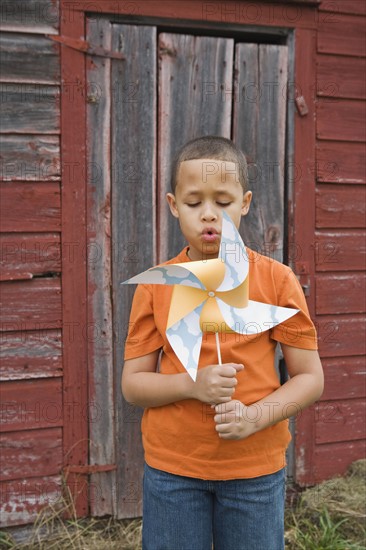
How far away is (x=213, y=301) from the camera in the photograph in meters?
1.96

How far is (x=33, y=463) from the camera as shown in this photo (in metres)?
3.26

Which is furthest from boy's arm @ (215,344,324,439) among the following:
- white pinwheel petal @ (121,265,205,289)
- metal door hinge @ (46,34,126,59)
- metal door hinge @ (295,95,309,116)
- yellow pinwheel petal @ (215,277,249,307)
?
metal door hinge @ (46,34,126,59)

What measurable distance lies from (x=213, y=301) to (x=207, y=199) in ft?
1.10

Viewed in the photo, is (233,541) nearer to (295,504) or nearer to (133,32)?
(295,504)

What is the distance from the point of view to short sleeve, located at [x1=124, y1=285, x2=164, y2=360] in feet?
7.04

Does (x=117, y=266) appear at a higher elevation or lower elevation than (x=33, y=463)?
higher

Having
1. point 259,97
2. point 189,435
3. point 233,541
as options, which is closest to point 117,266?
point 259,97

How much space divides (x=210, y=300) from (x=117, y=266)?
141 cm

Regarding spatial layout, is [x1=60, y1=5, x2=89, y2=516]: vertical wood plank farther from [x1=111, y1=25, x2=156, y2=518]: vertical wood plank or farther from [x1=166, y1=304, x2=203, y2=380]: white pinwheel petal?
[x1=166, y1=304, x2=203, y2=380]: white pinwheel petal

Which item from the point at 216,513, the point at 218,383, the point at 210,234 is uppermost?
the point at 210,234

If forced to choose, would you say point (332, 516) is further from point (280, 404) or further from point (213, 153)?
point (213, 153)

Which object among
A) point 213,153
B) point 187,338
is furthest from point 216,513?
point 213,153

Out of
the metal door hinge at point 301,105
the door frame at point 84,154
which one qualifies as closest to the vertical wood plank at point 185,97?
the door frame at point 84,154

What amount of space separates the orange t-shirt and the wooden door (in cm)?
120
